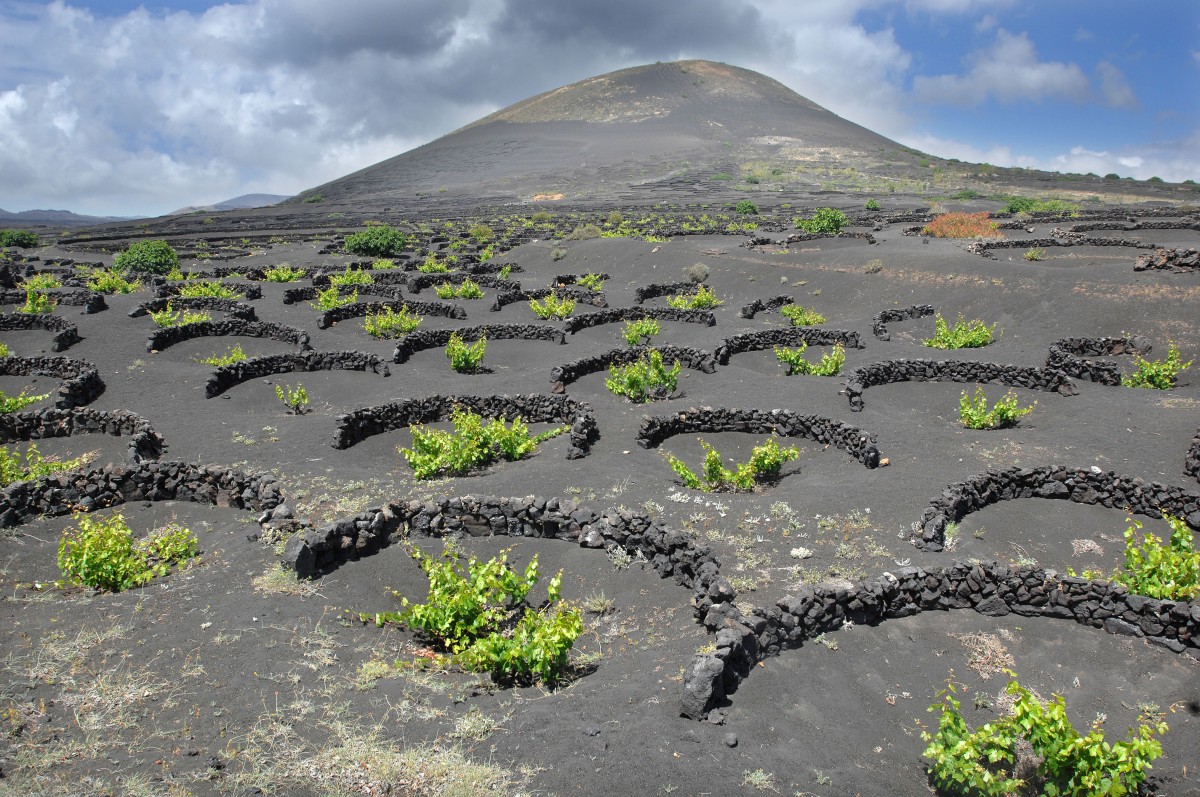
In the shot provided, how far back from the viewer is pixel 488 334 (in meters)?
25.5

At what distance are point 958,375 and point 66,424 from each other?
2089 cm

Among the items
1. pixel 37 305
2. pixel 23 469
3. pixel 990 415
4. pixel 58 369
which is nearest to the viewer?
pixel 23 469

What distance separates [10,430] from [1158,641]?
20147mm

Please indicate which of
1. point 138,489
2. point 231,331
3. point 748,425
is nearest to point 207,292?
point 231,331

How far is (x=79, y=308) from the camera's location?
29.0 m

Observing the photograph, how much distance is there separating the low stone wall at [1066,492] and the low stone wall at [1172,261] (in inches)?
678

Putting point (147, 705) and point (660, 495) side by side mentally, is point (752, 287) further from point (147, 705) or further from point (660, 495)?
point (147, 705)

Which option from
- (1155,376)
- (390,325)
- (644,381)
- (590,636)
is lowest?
(590,636)

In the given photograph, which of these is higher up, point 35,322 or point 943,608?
point 35,322

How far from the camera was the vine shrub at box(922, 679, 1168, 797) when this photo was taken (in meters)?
5.38

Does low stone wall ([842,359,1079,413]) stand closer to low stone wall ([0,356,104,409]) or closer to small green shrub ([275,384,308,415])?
small green shrub ([275,384,308,415])

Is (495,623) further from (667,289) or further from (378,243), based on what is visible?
(378,243)

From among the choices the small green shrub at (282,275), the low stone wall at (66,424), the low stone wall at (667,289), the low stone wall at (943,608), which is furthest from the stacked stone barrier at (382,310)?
the low stone wall at (943,608)

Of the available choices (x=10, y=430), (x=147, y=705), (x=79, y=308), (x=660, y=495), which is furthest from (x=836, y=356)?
(x=79, y=308)
